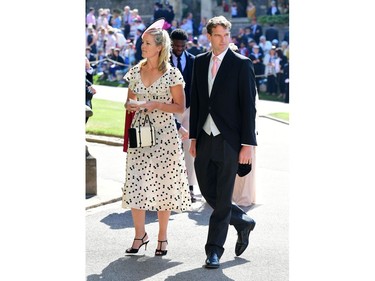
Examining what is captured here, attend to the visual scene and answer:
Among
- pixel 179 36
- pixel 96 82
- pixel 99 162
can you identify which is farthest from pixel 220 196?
pixel 96 82

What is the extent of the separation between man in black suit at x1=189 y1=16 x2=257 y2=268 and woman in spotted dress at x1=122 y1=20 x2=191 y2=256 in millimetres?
314

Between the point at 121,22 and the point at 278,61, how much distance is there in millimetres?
10971

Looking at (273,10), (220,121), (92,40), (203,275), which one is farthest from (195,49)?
(203,275)

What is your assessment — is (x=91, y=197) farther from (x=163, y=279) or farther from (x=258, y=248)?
(x=163, y=279)

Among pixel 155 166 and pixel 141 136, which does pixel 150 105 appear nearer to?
pixel 141 136

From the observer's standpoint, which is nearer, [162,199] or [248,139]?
[248,139]

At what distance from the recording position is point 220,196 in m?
7.85

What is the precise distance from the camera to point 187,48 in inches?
1231

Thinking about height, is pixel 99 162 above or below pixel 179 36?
below

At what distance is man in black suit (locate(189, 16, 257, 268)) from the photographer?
25.2 feet

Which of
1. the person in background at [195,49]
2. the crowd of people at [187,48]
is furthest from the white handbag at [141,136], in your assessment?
the person in background at [195,49]

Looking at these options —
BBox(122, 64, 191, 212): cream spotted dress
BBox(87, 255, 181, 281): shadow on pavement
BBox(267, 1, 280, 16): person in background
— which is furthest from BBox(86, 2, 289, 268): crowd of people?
BBox(267, 1, 280, 16): person in background

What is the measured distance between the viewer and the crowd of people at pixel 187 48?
29.6 meters

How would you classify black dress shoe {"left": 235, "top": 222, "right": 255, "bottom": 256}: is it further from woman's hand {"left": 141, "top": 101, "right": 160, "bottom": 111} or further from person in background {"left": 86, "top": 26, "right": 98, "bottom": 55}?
person in background {"left": 86, "top": 26, "right": 98, "bottom": 55}
